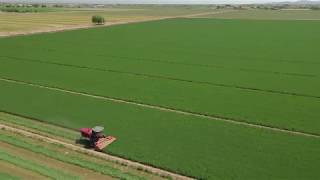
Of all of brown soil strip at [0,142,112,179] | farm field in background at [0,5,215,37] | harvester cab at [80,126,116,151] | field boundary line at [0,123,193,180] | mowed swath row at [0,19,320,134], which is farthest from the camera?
farm field in background at [0,5,215,37]

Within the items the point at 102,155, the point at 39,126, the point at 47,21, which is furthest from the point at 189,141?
the point at 47,21

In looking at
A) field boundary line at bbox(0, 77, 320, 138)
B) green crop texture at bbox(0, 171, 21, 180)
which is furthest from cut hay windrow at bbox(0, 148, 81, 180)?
field boundary line at bbox(0, 77, 320, 138)

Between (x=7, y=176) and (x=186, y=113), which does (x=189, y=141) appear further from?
(x=7, y=176)

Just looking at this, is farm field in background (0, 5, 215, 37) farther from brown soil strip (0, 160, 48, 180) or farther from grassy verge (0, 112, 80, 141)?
brown soil strip (0, 160, 48, 180)

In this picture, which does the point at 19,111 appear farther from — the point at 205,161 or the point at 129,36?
the point at 129,36

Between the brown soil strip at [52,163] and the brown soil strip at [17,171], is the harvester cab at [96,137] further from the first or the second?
A: the brown soil strip at [17,171]

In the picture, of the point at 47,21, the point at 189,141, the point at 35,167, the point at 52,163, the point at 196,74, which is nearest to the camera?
the point at 35,167
